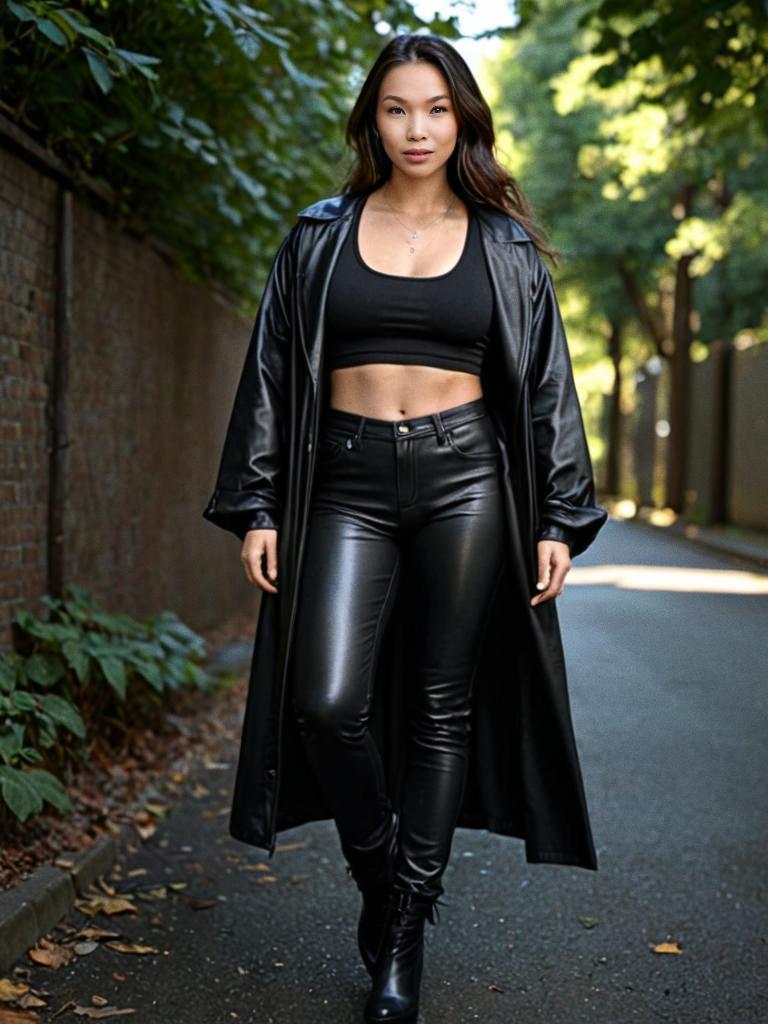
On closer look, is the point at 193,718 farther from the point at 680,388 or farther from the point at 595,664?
the point at 680,388

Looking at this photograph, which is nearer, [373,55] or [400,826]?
[400,826]

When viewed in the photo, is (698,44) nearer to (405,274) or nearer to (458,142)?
(458,142)

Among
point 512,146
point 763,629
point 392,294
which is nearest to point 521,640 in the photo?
point 392,294

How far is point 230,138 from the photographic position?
7027 millimetres

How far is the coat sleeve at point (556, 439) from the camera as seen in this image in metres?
3.22

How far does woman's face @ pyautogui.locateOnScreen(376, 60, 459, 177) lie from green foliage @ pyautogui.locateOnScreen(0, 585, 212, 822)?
2011mm

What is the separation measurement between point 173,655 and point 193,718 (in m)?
0.64

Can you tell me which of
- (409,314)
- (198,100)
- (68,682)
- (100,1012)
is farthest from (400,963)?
(198,100)

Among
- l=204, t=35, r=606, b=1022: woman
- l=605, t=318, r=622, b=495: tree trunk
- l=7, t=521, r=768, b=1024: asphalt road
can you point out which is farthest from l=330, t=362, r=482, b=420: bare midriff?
l=605, t=318, r=622, b=495: tree trunk

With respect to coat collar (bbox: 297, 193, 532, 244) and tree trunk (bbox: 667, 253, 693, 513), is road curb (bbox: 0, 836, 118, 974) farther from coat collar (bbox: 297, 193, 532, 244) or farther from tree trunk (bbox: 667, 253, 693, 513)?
tree trunk (bbox: 667, 253, 693, 513)

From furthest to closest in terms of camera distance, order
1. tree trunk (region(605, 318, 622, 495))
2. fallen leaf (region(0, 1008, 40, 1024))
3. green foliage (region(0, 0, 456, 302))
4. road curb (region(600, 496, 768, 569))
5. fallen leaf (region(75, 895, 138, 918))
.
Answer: tree trunk (region(605, 318, 622, 495)), road curb (region(600, 496, 768, 569)), green foliage (region(0, 0, 456, 302)), fallen leaf (region(75, 895, 138, 918)), fallen leaf (region(0, 1008, 40, 1024))

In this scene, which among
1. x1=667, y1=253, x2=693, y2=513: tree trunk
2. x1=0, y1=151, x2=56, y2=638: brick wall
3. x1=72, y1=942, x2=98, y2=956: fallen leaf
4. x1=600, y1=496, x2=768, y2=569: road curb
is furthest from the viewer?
x1=667, y1=253, x2=693, y2=513: tree trunk

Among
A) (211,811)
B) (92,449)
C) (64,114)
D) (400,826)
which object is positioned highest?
(64,114)

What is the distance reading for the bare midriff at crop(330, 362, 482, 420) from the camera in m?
3.12
